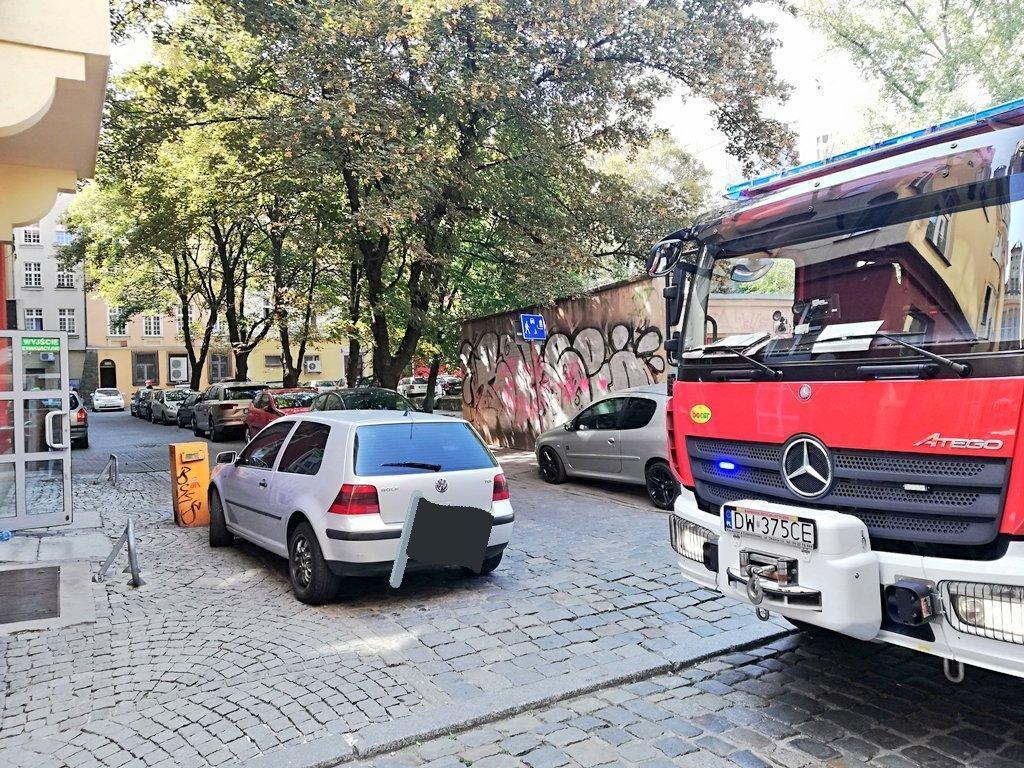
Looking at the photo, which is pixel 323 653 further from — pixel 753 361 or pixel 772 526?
pixel 753 361

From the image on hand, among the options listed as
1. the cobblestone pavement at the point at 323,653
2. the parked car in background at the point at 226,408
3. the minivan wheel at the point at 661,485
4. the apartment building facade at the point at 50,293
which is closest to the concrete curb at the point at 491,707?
the cobblestone pavement at the point at 323,653

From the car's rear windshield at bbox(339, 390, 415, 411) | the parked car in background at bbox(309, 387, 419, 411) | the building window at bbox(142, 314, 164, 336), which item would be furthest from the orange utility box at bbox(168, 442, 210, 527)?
the building window at bbox(142, 314, 164, 336)

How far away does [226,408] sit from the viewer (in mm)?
20766

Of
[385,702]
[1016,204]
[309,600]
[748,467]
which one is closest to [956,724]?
[748,467]

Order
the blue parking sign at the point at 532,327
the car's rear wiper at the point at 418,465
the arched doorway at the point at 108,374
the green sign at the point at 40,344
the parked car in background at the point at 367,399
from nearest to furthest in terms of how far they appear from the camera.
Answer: the car's rear wiper at the point at 418,465 < the green sign at the point at 40,344 < the parked car in background at the point at 367,399 < the blue parking sign at the point at 532,327 < the arched doorway at the point at 108,374

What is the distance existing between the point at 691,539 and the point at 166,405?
30393mm

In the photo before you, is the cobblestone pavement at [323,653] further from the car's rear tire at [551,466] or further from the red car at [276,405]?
the red car at [276,405]

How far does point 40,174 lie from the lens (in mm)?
8406

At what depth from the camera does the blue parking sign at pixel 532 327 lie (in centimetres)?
1483

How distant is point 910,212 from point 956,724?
2650 mm

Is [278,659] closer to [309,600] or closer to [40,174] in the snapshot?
[309,600]

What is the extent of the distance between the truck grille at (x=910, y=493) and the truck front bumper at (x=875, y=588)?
110mm

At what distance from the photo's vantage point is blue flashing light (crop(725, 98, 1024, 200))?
3.30 m

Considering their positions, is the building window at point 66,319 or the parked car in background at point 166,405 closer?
the parked car in background at point 166,405
